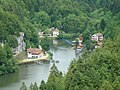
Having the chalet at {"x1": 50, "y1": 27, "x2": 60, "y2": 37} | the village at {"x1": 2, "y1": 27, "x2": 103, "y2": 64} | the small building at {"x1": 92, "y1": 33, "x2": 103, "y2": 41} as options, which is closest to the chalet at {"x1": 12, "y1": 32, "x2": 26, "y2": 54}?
the village at {"x1": 2, "y1": 27, "x2": 103, "y2": 64}

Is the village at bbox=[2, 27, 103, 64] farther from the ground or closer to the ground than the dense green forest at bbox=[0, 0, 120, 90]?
closer to the ground

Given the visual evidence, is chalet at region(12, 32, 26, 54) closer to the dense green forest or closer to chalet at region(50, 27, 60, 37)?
the dense green forest

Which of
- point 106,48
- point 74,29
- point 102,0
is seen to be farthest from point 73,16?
point 106,48

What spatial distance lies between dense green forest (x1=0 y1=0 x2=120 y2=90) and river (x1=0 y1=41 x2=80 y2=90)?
943 mm

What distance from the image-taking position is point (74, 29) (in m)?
58.3

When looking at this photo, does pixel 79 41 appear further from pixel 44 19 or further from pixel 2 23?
pixel 44 19

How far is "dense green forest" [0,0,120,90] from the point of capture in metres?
23.8

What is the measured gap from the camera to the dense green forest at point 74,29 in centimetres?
2380

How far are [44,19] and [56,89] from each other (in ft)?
119

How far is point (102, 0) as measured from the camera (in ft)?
222

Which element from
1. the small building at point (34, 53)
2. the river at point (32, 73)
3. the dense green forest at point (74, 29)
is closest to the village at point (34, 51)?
the small building at point (34, 53)

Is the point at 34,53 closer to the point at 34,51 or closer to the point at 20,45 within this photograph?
the point at 34,51

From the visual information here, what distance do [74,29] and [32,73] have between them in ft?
74.3

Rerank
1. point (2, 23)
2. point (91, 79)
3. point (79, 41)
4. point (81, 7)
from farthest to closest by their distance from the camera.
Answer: point (81, 7) → point (79, 41) → point (2, 23) → point (91, 79)
